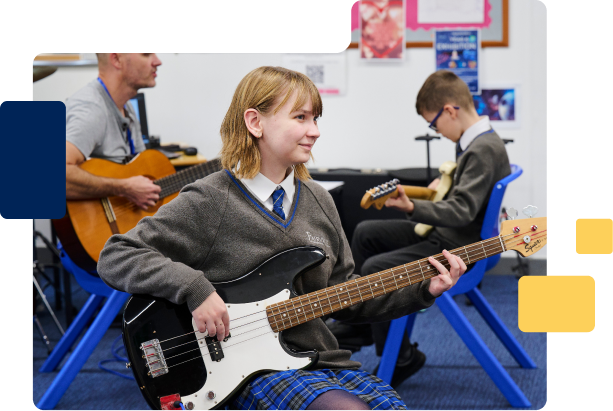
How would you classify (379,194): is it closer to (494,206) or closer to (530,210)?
(494,206)

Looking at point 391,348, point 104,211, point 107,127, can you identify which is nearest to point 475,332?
point 391,348

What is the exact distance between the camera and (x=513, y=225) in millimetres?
1553

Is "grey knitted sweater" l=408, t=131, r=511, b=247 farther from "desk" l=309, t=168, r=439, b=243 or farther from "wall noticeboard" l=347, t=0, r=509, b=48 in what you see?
"desk" l=309, t=168, r=439, b=243

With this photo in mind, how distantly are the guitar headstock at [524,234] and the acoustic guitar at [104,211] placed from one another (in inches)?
40.9

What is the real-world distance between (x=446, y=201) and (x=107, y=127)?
123cm

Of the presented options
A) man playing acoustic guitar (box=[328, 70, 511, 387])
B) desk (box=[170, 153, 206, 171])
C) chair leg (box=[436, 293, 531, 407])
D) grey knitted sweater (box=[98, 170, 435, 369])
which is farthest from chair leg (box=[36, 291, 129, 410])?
chair leg (box=[436, 293, 531, 407])

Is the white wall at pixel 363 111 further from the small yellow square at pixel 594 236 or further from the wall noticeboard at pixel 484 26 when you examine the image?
the small yellow square at pixel 594 236

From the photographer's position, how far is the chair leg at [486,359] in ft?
6.79

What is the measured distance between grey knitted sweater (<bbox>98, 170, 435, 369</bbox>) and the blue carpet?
0.85m

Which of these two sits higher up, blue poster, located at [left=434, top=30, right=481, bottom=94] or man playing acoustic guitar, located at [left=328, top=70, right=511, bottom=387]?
blue poster, located at [left=434, top=30, right=481, bottom=94]

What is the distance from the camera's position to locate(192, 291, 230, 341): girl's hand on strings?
1.30 metres

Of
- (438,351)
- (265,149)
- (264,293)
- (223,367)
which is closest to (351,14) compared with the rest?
(265,149)

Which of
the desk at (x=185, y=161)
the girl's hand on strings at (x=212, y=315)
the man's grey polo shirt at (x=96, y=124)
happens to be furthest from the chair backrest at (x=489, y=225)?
the desk at (x=185, y=161)

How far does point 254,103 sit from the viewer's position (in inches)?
56.6
